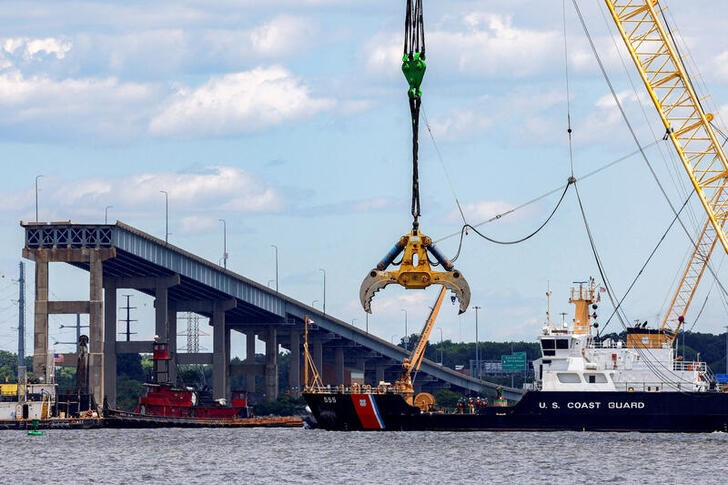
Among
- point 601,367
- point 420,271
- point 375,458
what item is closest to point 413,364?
point 601,367

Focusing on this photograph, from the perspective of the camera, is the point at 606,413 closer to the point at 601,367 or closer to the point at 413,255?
the point at 601,367

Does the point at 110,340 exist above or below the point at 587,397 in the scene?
above

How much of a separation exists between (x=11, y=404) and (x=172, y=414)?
1532cm

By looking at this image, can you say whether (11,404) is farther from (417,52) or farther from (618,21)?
(417,52)

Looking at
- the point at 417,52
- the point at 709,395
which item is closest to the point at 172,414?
the point at 709,395

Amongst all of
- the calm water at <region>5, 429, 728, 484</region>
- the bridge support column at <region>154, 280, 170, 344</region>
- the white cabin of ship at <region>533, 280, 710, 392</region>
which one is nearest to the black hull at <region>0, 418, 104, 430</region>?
the calm water at <region>5, 429, 728, 484</region>

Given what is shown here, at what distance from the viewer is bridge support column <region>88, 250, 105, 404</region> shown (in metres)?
172

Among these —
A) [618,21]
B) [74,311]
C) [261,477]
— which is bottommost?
[261,477]

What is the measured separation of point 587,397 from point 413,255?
1716 inches

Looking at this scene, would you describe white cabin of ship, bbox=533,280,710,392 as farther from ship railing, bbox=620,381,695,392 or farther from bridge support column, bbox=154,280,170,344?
bridge support column, bbox=154,280,170,344

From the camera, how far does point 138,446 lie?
128500 mm

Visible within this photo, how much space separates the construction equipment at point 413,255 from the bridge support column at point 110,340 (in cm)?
10680

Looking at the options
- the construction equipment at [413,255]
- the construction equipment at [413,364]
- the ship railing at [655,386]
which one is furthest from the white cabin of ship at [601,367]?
the construction equipment at [413,255]

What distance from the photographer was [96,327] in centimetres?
17488
